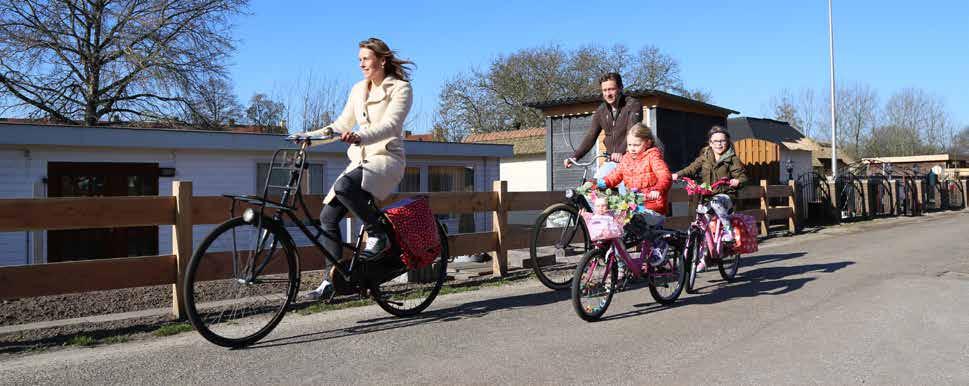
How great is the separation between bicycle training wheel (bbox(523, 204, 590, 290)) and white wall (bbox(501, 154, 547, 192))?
18.0m

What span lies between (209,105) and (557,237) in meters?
21.8

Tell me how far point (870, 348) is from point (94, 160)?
13.7 meters

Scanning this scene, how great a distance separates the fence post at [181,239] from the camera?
17.3ft

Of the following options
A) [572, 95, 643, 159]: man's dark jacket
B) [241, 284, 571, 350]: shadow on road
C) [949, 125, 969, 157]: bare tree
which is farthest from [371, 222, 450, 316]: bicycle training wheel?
[949, 125, 969, 157]: bare tree

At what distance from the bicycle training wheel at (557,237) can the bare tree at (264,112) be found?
2192 cm

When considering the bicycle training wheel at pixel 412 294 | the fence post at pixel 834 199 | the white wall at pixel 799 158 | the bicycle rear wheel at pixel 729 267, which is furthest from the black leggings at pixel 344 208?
the white wall at pixel 799 158

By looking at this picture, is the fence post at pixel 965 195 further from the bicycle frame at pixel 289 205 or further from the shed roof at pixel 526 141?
the bicycle frame at pixel 289 205

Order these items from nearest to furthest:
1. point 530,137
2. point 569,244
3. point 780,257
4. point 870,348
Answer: point 870,348 < point 569,244 < point 780,257 < point 530,137

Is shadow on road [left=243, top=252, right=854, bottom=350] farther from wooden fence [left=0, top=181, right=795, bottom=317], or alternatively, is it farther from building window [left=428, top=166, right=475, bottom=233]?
building window [left=428, top=166, right=475, bottom=233]

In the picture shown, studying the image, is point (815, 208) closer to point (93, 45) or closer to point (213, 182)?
point (213, 182)

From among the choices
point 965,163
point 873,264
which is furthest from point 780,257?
point 965,163

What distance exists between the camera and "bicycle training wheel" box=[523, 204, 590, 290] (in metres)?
6.29

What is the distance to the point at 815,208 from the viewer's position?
17.2 m

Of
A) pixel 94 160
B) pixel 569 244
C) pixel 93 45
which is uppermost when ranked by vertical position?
pixel 93 45
